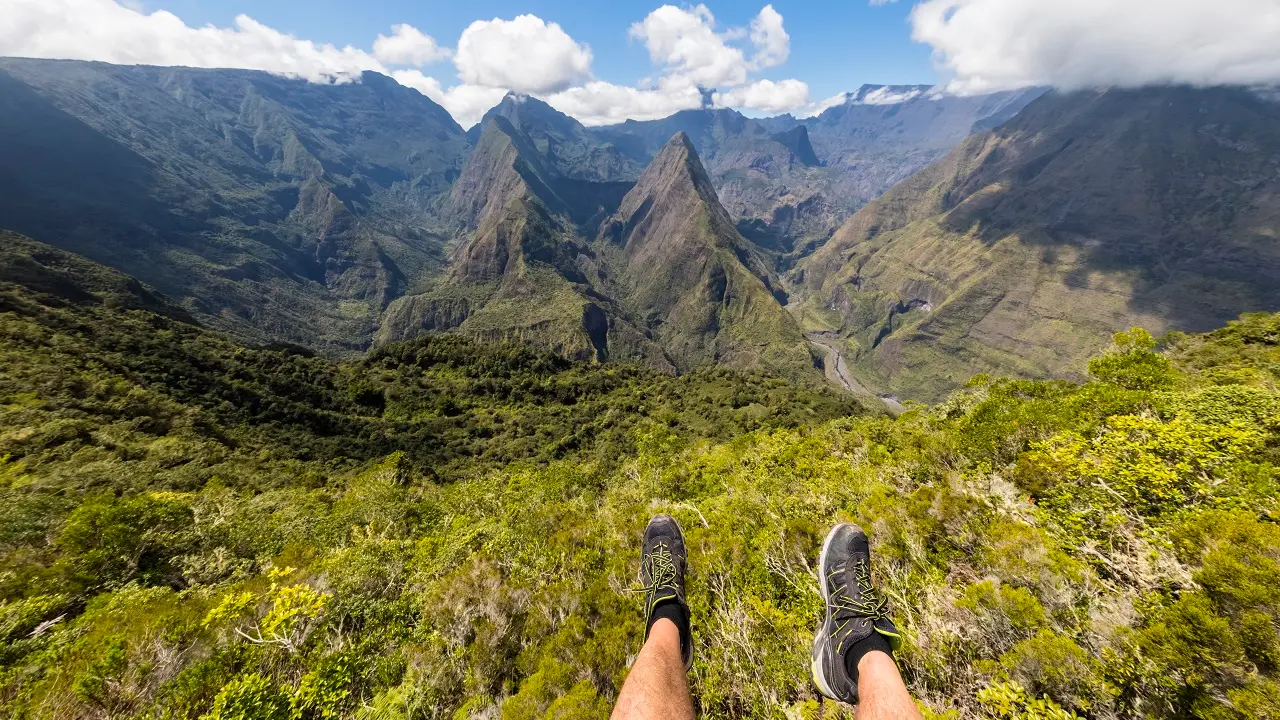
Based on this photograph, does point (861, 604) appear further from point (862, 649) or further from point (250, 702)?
point (250, 702)

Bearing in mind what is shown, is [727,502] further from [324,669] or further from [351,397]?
[351,397]

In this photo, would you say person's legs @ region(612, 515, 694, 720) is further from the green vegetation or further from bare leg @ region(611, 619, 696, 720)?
the green vegetation

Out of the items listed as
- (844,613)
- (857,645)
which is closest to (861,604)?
(844,613)

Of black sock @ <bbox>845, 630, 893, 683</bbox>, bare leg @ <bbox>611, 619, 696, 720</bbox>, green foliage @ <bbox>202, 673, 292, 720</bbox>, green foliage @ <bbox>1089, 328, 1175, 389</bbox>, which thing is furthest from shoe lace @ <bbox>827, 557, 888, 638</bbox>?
green foliage @ <bbox>1089, 328, 1175, 389</bbox>

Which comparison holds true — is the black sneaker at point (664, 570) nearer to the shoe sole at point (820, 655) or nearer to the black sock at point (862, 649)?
the shoe sole at point (820, 655)

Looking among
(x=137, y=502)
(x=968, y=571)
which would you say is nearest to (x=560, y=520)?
(x=968, y=571)

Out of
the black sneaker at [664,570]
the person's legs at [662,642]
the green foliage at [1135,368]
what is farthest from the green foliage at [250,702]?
the green foliage at [1135,368]
